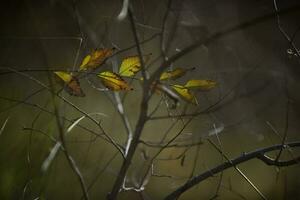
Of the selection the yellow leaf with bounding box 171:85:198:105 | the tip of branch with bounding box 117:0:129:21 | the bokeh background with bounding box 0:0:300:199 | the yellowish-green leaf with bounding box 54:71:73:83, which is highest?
the bokeh background with bounding box 0:0:300:199

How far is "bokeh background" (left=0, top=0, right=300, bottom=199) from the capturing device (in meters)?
1.61

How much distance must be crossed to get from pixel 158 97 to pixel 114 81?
887mm

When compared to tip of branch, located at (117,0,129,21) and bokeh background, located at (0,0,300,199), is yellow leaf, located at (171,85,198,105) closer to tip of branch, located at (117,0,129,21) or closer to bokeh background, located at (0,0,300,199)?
tip of branch, located at (117,0,129,21)

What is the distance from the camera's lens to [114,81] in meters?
0.98

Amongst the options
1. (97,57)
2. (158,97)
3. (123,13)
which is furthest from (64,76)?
(158,97)

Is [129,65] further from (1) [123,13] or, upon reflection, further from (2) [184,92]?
(1) [123,13]

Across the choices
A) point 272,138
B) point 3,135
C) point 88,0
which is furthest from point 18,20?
point 272,138

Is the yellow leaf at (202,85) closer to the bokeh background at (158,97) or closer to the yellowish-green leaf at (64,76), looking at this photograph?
the yellowish-green leaf at (64,76)

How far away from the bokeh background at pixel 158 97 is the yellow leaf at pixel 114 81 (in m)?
0.57

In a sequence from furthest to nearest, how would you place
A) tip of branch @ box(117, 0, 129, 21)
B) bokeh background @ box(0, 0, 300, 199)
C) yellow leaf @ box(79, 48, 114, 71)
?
bokeh background @ box(0, 0, 300, 199) → yellow leaf @ box(79, 48, 114, 71) → tip of branch @ box(117, 0, 129, 21)

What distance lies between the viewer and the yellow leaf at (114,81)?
0.96m

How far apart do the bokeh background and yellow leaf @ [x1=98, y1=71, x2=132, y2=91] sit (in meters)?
0.57

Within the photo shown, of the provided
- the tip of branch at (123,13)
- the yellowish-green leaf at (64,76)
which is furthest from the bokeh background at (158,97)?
the tip of branch at (123,13)

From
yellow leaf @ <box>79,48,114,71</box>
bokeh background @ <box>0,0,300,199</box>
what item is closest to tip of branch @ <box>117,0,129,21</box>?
yellow leaf @ <box>79,48,114,71</box>
